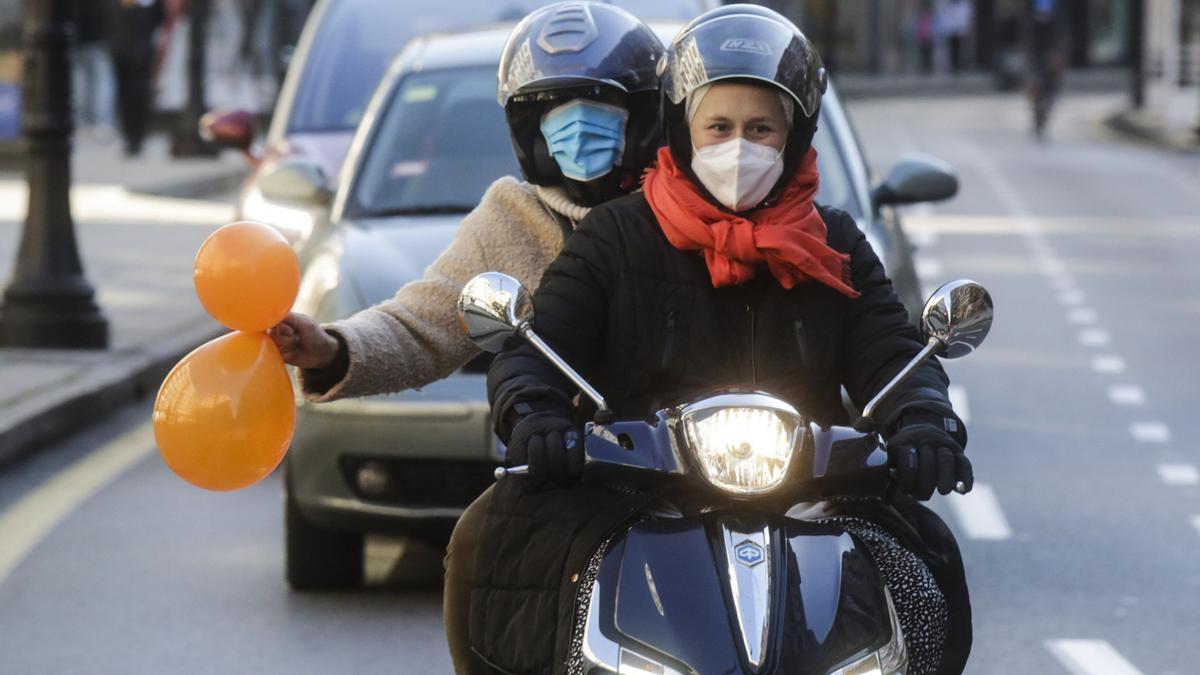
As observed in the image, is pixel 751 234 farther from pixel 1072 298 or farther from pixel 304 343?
pixel 1072 298

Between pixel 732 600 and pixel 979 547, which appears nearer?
pixel 732 600

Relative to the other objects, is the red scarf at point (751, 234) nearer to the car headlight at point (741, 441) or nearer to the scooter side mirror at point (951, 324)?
the scooter side mirror at point (951, 324)

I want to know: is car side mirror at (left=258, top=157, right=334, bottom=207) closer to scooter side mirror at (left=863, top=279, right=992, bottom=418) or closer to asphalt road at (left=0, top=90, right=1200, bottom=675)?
asphalt road at (left=0, top=90, right=1200, bottom=675)

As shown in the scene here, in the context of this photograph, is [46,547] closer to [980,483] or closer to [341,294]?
[341,294]

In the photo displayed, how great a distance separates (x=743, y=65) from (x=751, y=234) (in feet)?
0.88

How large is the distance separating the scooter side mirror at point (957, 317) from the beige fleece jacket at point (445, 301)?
2.92 ft

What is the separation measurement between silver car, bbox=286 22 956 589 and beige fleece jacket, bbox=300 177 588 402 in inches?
Answer: 57.1

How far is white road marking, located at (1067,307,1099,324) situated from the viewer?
13531 mm

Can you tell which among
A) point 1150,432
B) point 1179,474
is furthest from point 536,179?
point 1150,432

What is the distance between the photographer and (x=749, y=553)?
3328 mm

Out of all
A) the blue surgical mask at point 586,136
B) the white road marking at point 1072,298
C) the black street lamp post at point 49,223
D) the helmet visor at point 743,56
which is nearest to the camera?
the helmet visor at point 743,56

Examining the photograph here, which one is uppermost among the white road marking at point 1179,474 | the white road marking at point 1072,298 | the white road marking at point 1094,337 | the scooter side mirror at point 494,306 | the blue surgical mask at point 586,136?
the blue surgical mask at point 586,136

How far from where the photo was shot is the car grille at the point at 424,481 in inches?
251

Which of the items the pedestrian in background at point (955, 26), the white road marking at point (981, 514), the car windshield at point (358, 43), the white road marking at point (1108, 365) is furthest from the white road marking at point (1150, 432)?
the pedestrian in background at point (955, 26)
